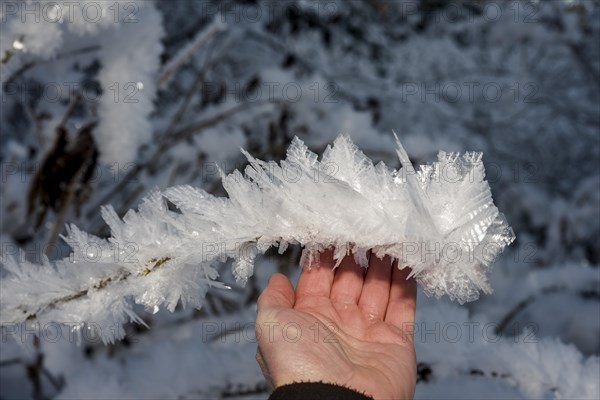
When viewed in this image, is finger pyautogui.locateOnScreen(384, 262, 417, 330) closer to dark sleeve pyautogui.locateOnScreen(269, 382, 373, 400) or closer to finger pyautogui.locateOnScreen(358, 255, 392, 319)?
finger pyautogui.locateOnScreen(358, 255, 392, 319)

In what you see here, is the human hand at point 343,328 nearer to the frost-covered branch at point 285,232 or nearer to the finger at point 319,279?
the finger at point 319,279

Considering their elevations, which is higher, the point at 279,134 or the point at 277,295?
the point at 277,295

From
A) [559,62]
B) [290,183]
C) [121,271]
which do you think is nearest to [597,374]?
[290,183]

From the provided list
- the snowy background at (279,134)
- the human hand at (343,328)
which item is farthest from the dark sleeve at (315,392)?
the snowy background at (279,134)

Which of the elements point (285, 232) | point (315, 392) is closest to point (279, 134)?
point (285, 232)

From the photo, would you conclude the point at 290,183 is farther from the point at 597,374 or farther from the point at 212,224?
the point at 597,374

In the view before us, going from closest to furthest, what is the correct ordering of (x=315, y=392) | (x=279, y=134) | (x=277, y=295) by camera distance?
(x=315, y=392), (x=277, y=295), (x=279, y=134)

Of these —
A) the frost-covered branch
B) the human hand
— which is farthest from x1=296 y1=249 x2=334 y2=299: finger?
the frost-covered branch

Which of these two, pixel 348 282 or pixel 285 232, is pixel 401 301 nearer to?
pixel 348 282
